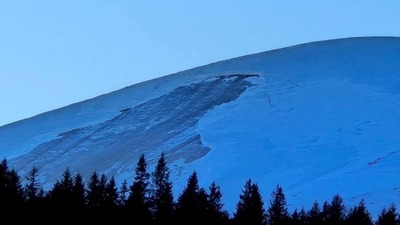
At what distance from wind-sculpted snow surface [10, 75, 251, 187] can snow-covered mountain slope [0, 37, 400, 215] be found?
0.06 m

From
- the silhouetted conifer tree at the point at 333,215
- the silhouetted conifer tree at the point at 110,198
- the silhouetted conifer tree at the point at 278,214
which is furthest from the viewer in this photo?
the silhouetted conifer tree at the point at 278,214

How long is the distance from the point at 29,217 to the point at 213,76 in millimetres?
25385

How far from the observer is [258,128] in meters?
33.0

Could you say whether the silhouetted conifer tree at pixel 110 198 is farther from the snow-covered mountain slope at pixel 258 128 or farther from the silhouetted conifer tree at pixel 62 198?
the snow-covered mountain slope at pixel 258 128

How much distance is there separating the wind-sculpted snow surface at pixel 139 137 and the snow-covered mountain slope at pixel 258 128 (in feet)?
0.18

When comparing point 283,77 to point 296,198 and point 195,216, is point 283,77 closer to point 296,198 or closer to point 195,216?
point 296,198

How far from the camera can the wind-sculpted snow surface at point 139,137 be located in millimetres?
31031

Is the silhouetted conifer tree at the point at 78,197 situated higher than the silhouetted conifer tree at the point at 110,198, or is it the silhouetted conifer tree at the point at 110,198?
the silhouetted conifer tree at the point at 78,197

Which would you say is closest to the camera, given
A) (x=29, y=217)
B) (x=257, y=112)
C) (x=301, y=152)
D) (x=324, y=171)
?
(x=29, y=217)

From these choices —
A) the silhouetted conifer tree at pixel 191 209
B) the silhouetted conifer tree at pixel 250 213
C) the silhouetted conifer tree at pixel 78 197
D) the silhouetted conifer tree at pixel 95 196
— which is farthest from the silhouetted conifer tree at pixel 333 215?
the silhouetted conifer tree at pixel 78 197

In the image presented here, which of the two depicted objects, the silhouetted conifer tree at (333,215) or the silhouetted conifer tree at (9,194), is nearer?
the silhouetted conifer tree at (9,194)

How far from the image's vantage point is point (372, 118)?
31953 mm

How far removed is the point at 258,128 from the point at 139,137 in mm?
4892

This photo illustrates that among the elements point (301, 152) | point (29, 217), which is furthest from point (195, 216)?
point (301, 152)
